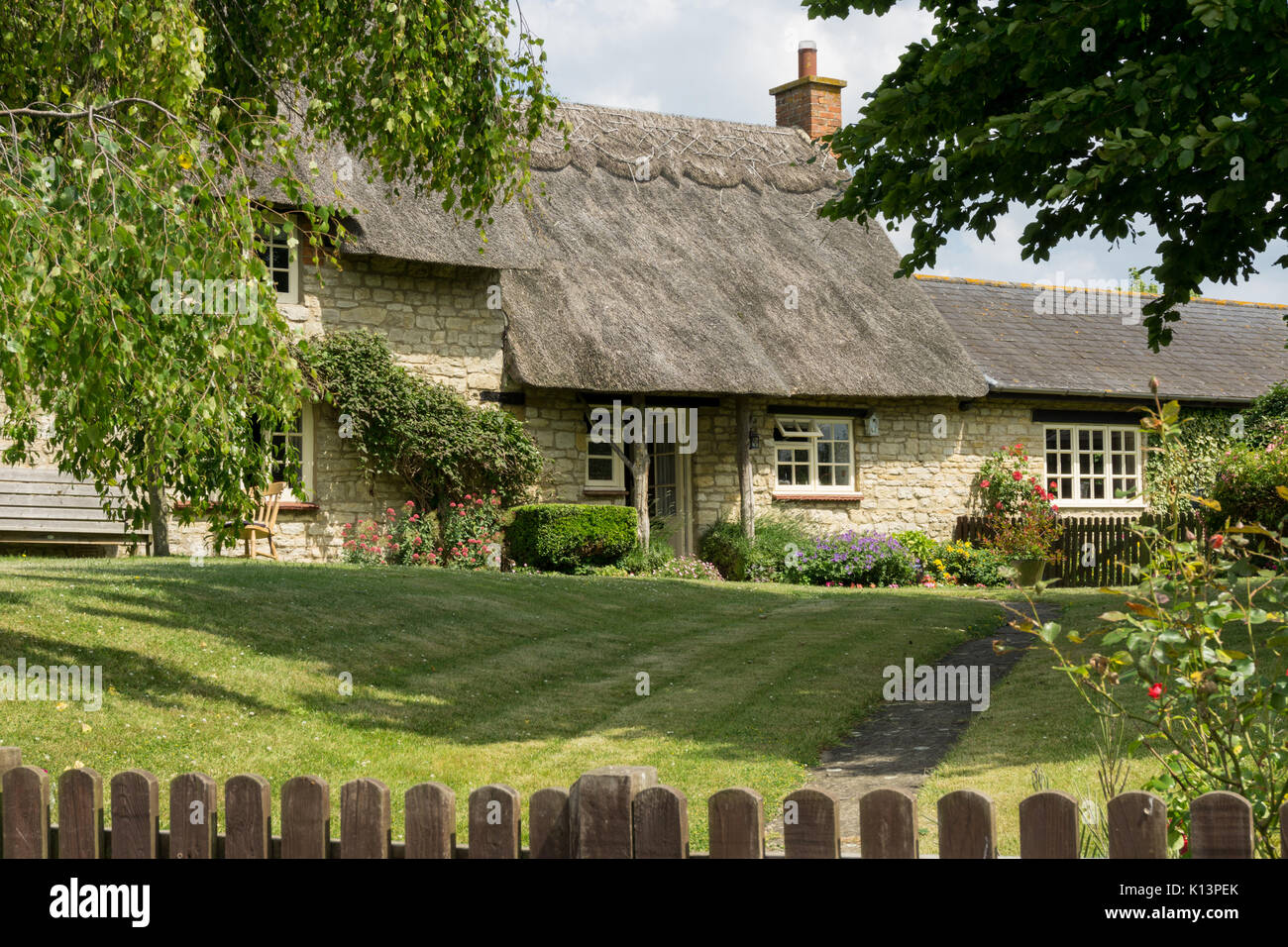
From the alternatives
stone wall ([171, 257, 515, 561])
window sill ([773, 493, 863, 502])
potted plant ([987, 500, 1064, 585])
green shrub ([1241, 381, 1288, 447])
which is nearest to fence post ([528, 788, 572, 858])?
stone wall ([171, 257, 515, 561])

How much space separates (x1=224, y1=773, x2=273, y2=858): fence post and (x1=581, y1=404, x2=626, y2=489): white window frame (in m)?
14.6

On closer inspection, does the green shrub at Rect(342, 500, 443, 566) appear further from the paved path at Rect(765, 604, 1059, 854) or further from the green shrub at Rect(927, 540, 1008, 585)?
the paved path at Rect(765, 604, 1059, 854)

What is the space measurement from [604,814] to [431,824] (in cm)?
38

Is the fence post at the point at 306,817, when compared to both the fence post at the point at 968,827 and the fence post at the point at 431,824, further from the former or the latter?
the fence post at the point at 968,827

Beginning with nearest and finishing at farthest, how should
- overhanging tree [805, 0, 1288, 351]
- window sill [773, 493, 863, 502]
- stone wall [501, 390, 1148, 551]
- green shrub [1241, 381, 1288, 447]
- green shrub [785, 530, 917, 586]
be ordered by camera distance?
overhanging tree [805, 0, 1288, 351]
green shrub [785, 530, 917, 586]
stone wall [501, 390, 1148, 551]
window sill [773, 493, 863, 502]
green shrub [1241, 381, 1288, 447]

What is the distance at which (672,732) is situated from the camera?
6895 millimetres

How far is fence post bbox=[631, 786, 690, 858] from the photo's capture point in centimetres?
250

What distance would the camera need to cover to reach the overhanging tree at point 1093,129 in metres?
7.18

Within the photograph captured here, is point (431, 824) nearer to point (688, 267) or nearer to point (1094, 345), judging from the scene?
point (688, 267)

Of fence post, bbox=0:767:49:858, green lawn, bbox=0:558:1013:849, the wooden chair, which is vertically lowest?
green lawn, bbox=0:558:1013:849
